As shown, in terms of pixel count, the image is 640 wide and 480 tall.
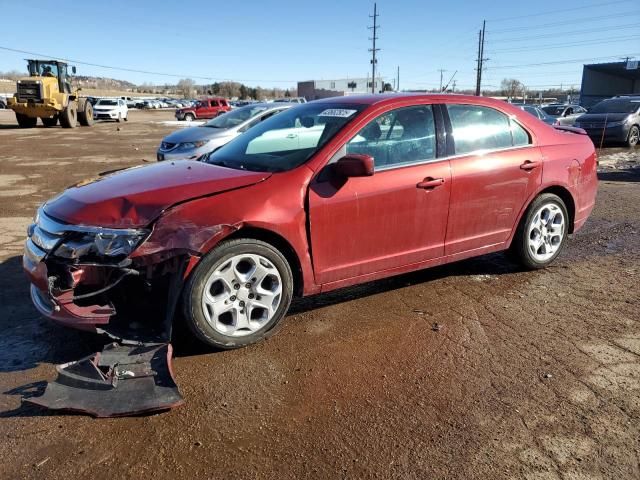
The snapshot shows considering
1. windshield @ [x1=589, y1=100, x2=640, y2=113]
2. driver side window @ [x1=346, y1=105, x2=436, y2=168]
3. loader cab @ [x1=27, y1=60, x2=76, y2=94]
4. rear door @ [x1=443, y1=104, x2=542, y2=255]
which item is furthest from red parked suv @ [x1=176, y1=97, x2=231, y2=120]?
driver side window @ [x1=346, y1=105, x2=436, y2=168]

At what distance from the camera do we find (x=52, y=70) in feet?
90.0

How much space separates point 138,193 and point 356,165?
1481 mm

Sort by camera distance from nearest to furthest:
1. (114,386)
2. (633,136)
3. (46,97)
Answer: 1. (114,386)
2. (633,136)
3. (46,97)

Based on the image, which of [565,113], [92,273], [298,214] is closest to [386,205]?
[298,214]

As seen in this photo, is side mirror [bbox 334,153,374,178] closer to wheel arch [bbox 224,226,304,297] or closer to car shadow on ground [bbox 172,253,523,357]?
wheel arch [bbox 224,226,304,297]

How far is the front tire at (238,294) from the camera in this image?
10.6 ft

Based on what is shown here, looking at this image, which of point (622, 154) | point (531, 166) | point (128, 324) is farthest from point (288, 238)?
point (622, 154)

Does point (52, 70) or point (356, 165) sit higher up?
point (52, 70)

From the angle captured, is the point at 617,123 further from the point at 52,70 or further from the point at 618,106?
the point at 52,70

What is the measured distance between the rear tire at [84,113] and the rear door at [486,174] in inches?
1207

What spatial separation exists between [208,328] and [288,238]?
794mm

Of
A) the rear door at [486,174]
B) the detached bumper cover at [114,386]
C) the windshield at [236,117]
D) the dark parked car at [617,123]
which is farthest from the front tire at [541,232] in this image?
the dark parked car at [617,123]

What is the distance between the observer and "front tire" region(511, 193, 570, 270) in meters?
4.80

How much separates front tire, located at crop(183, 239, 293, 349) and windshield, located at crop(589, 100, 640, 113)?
1795 cm
